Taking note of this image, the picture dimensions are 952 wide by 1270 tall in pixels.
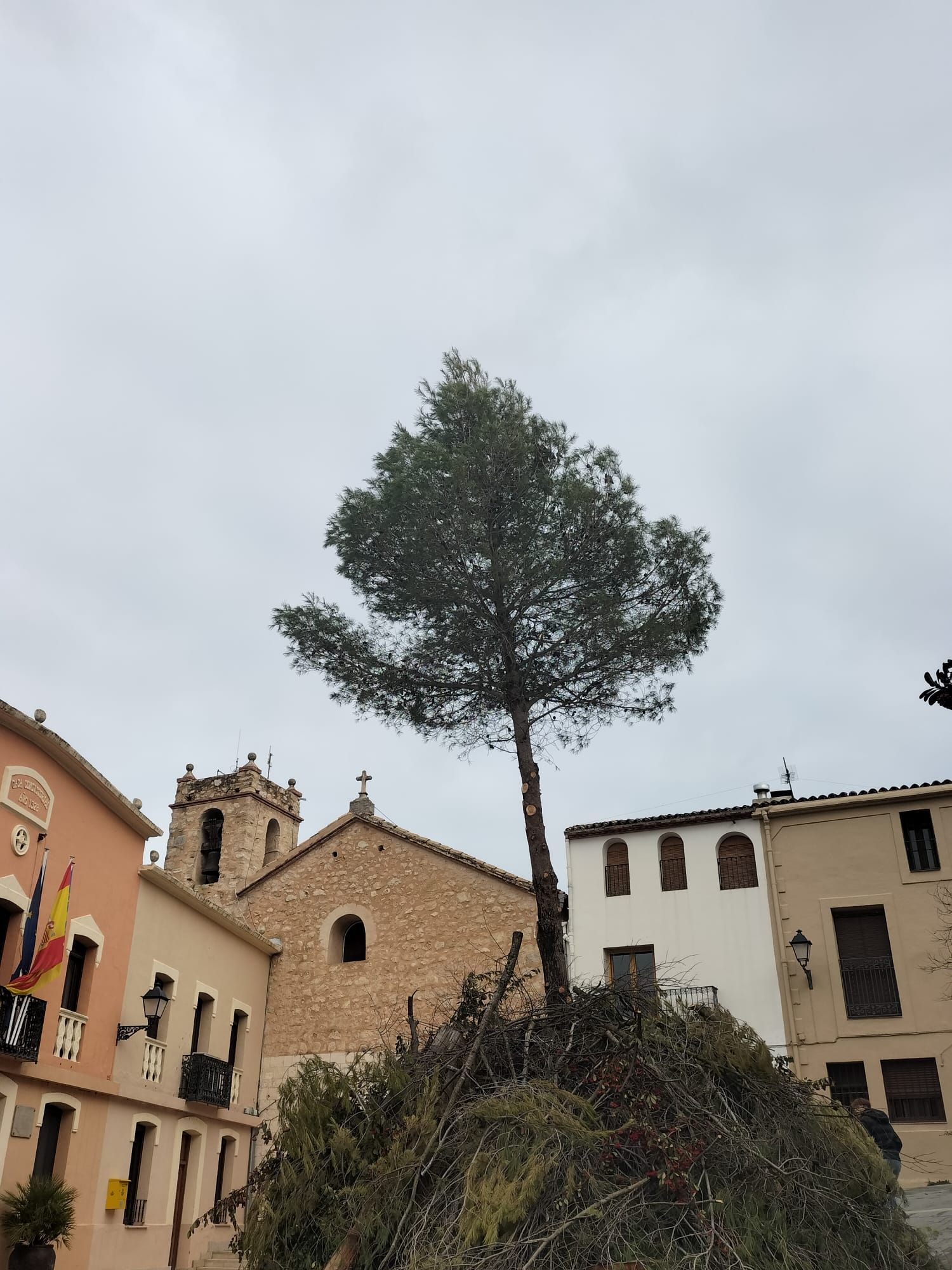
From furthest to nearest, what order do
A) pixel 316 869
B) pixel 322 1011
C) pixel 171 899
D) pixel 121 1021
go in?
pixel 316 869 → pixel 322 1011 → pixel 171 899 → pixel 121 1021

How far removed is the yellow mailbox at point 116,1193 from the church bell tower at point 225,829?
9.76 metres

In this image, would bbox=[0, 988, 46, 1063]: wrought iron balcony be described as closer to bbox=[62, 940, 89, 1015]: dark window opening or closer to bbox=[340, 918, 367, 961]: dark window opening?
bbox=[62, 940, 89, 1015]: dark window opening

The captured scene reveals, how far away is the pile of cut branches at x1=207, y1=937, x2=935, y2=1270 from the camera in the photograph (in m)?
4.81

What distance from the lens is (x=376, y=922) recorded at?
21094 mm

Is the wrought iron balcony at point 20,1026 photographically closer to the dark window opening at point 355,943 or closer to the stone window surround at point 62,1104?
the stone window surround at point 62,1104

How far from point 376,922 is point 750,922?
748cm

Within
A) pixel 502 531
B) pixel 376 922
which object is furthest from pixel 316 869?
pixel 502 531

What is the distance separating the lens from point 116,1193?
14516mm

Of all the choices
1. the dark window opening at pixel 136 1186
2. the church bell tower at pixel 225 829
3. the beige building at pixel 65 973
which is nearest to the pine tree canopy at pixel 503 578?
the beige building at pixel 65 973

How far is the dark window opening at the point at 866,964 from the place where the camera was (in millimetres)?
16891

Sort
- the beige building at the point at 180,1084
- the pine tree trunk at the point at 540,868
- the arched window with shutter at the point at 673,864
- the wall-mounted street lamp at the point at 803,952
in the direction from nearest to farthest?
the pine tree trunk at the point at 540,868, the beige building at the point at 180,1084, the wall-mounted street lamp at the point at 803,952, the arched window with shutter at the point at 673,864

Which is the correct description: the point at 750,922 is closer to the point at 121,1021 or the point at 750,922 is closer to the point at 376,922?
the point at 376,922

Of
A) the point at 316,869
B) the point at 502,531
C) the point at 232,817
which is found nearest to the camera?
the point at 502,531

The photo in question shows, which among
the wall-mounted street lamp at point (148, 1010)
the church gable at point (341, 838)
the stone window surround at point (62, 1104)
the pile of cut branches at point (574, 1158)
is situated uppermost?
the church gable at point (341, 838)
